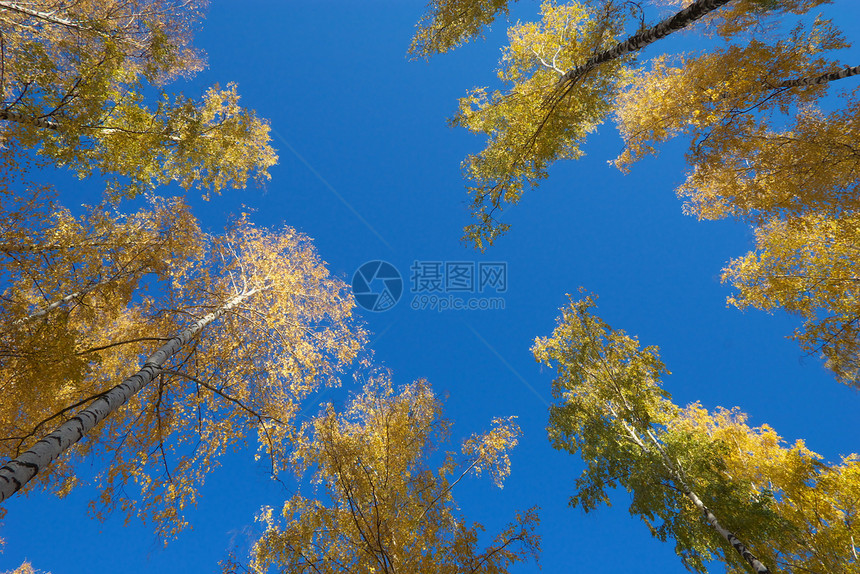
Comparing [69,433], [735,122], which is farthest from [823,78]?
[69,433]

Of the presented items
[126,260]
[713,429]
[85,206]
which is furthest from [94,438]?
[713,429]

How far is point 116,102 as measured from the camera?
5.46 m

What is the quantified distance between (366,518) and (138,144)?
25.2 feet

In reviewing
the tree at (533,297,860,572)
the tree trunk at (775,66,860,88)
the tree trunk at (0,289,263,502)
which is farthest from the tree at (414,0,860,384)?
the tree trunk at (0,289,263,502)

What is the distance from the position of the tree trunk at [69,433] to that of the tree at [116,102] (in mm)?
3374

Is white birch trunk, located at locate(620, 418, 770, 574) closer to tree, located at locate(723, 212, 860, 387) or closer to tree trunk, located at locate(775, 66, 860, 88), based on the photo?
tree, located at locate(723, 212, 860, 387)

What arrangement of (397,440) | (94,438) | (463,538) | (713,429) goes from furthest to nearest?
(713,429), (397,440), (94,438), (463,538)

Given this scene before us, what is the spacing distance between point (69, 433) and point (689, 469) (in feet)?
35.2

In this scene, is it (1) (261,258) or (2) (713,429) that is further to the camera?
(2) (713,429)

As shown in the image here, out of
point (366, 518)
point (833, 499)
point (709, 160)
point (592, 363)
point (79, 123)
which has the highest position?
point (709, 160)

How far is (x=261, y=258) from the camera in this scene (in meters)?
8.59

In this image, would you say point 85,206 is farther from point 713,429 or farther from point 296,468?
point 713,429

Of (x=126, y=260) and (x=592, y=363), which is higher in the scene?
(x=592, y=363)

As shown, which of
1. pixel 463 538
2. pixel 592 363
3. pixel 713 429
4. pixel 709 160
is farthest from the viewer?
pixel 713 429
